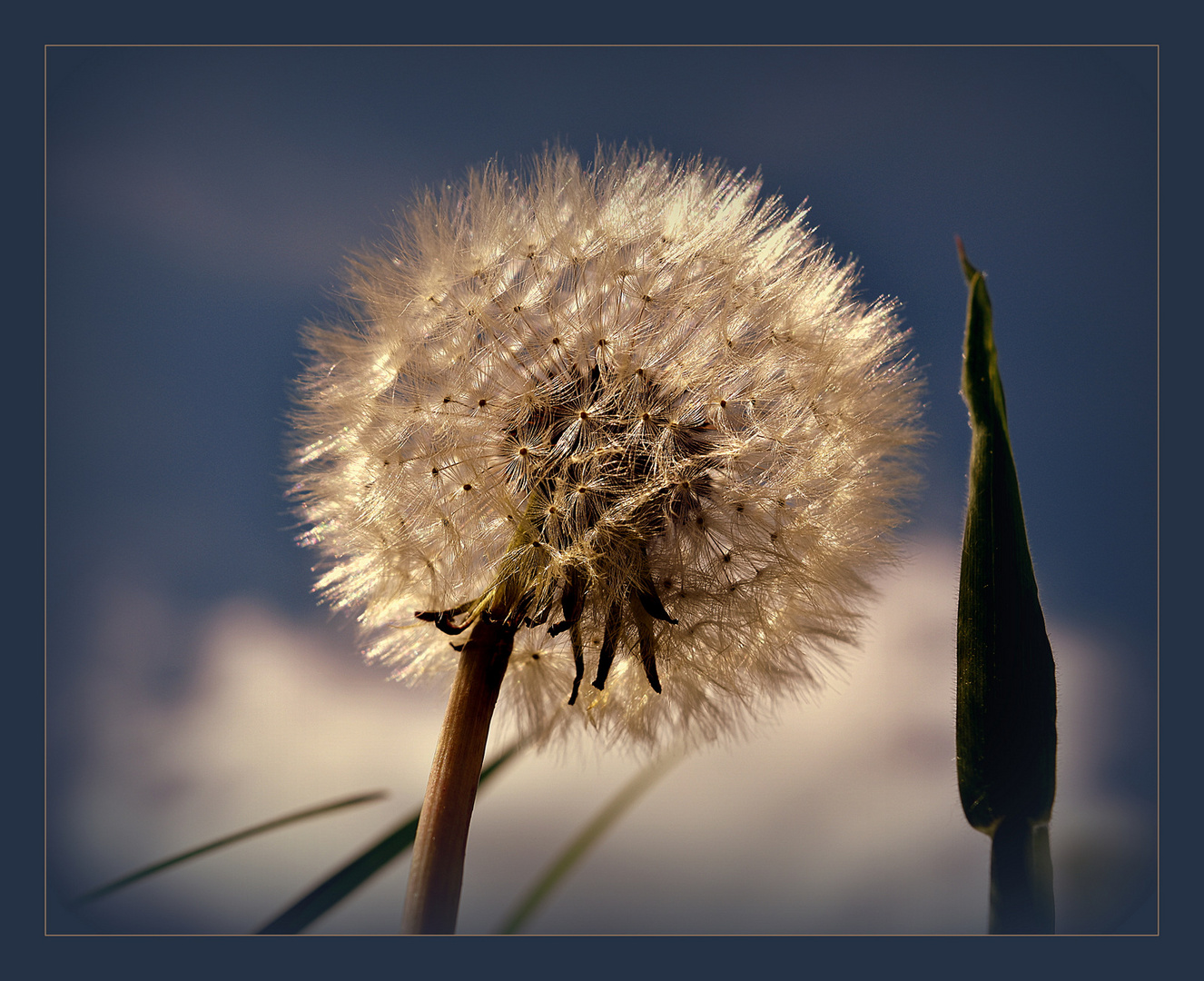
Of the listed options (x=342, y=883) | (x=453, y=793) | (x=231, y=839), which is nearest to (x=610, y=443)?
(x=453, y=793)

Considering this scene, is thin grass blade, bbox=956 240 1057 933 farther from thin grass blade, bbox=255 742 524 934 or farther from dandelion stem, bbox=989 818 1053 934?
thin grass blade, bbox=255 742 524 934

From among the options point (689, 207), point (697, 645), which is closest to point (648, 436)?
point (697, 645)

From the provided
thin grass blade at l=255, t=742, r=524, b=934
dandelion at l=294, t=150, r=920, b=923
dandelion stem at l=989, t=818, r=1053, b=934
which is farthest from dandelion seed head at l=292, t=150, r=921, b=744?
dandelion stem at l=989, t=818, r=1053, b=934

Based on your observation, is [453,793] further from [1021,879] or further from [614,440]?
[1021,879]

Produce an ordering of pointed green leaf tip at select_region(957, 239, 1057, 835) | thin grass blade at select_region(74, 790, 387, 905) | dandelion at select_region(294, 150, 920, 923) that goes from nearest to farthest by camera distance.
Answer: pointed green leaf tip at select_region(957, 239, 1057, 835)
dandelion at select_region(294, 150, 920, 923)
thin grass blade at select_region(74, 790, 387, 905)

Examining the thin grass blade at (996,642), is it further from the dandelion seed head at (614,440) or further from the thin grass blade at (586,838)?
the thin grass blade at (586,838)

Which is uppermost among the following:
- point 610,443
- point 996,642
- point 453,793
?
point 610,443

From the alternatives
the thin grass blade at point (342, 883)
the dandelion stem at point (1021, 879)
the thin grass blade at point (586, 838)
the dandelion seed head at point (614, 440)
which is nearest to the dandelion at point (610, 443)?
the dandelion seed head at point (614, 440)
